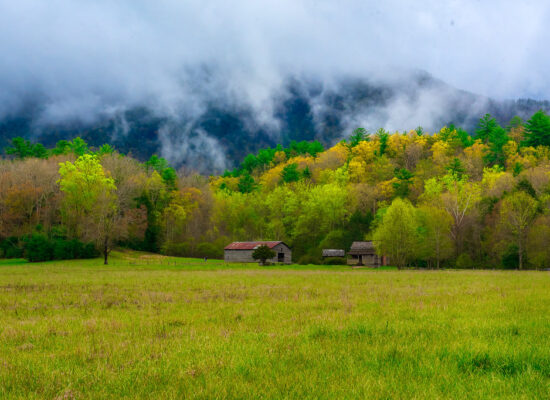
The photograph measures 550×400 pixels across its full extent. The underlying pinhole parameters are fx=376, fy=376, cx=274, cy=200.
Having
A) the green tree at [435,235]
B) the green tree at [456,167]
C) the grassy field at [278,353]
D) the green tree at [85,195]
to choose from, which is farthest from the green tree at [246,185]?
the grassy field at [278,353]

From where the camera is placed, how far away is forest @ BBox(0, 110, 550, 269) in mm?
70188

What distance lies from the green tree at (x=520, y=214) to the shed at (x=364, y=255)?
2814 centimetres

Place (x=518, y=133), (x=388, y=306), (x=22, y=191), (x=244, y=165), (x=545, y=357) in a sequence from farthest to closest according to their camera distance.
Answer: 1. (x=244, y=165)
2. (x=518, y=133)
3. (x=22, y=191)
4. (x=388, y=306)
5. (x=545, y=357)

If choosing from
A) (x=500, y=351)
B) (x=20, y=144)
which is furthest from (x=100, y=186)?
(x=500, y=351)

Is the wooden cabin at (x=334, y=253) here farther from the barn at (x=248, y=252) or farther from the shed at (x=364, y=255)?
the barn at (x=248, y=252)

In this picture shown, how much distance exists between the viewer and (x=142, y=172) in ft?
363

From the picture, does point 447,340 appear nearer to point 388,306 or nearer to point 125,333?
point 388,306

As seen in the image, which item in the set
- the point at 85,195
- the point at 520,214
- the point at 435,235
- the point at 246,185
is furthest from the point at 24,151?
the point at 520,214

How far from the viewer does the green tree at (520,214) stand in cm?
6383

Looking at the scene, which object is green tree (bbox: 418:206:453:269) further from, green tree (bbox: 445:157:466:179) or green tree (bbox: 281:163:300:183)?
green tree (bbox: 281:163:300:183)

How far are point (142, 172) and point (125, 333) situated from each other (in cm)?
10716

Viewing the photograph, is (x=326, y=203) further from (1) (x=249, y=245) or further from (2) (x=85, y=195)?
(2) (x=85, y=195)

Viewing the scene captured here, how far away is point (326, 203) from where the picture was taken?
9869cm

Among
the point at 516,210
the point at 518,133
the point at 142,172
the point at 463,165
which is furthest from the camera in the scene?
the point at 518,133
